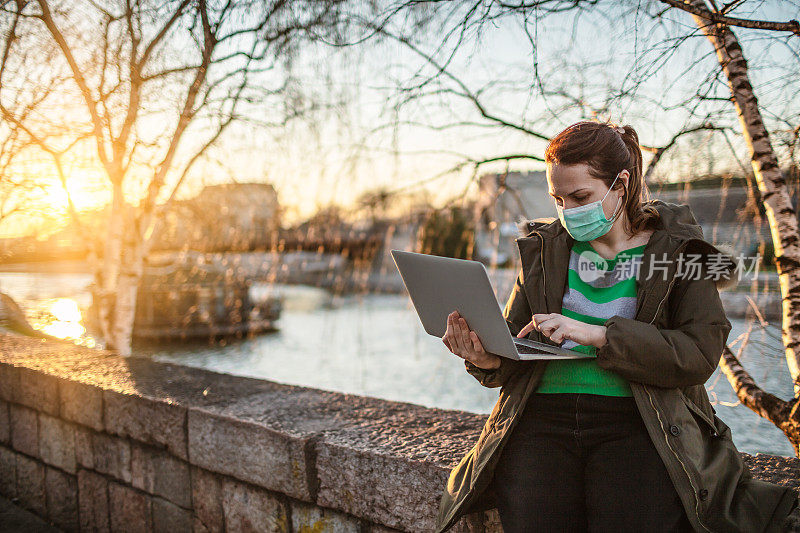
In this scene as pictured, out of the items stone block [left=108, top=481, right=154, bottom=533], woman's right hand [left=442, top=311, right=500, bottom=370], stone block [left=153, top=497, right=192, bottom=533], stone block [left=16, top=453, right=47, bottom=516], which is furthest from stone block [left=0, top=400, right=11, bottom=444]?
woman's right hand [left=442, top=311, right=500, bottom=370]

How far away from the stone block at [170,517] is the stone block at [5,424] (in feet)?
4.98

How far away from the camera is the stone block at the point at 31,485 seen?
314cm

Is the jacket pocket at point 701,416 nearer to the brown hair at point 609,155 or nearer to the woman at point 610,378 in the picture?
the woman at point 610,378

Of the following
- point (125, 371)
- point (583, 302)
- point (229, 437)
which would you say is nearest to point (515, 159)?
point (583, 302)

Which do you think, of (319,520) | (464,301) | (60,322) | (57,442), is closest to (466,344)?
(464,301)

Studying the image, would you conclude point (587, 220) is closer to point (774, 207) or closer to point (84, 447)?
point (774, 207)

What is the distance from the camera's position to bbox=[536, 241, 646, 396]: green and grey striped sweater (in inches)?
55.3

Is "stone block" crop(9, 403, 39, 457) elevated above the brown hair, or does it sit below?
below

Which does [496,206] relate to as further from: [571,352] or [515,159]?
[571,352]

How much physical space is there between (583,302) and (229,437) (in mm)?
1464

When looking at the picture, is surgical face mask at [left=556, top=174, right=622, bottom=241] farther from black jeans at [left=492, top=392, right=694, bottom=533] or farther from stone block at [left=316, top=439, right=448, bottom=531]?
stone block at [left=316, top=439, right=448, bottom=531]

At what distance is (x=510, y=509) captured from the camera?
53.9 inches

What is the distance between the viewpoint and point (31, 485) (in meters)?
3.22

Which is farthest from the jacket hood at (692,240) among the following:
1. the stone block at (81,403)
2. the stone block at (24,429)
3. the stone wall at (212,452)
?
the stone block at (24,429)
